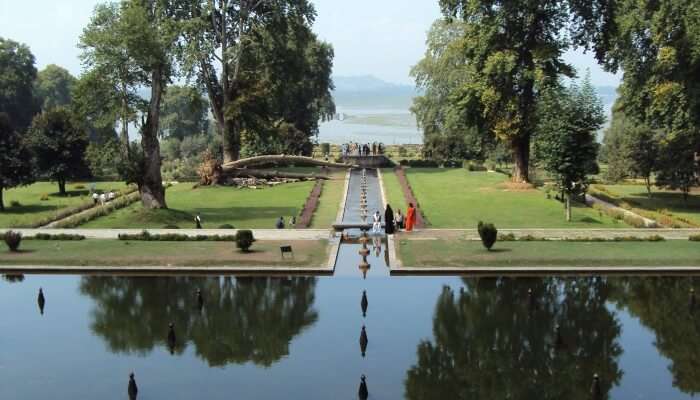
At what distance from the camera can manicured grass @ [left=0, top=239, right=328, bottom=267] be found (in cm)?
3200

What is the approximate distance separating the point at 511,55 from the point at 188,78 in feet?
91.4

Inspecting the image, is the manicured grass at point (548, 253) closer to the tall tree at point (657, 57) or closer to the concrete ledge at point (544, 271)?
the concrete ledge at point (544, 271)

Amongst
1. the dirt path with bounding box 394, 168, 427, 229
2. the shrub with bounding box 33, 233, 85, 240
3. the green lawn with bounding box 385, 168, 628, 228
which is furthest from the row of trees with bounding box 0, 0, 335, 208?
the green lawn with bounding box 385, 168, 628, 228

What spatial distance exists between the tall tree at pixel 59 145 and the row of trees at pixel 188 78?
1663mm

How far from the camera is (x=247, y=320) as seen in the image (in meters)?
24.8

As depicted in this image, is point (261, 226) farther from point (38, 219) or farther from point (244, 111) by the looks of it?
point (244, 111)

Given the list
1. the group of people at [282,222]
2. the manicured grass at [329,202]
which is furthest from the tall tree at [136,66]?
the manicured grass at [329,202]

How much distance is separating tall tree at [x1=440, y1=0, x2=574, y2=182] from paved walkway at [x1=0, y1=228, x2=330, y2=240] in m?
22.1

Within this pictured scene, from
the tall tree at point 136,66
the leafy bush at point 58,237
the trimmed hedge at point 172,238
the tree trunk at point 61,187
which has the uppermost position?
the tall tree at point 136,66

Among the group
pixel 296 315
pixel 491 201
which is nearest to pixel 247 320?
pixel 296 315

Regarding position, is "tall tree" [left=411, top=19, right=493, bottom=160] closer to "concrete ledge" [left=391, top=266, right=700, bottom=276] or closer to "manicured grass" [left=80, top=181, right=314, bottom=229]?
"manicured grass" [left=80, top=181, right=314, bottom=229]

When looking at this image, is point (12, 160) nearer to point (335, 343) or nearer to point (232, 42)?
point (232, 42)

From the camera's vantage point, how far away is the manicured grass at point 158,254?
32.0m

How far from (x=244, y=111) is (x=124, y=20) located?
26187 millimetres
